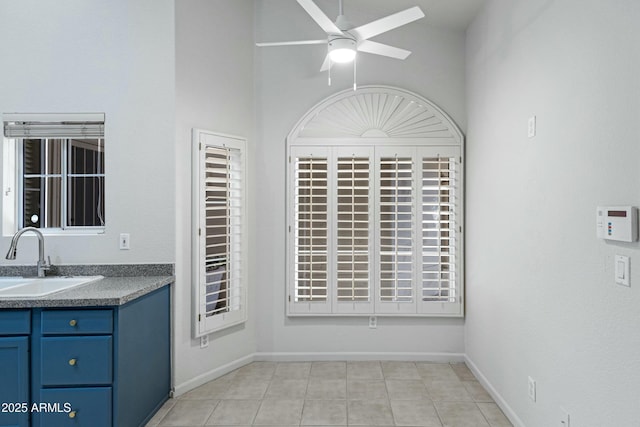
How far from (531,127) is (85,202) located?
3.24m

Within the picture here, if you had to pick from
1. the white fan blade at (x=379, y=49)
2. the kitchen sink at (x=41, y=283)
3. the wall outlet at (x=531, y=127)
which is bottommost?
the kitchen sink at (x=41, y=283)

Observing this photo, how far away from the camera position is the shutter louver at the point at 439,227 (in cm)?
381

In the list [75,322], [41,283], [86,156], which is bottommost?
[75,322]

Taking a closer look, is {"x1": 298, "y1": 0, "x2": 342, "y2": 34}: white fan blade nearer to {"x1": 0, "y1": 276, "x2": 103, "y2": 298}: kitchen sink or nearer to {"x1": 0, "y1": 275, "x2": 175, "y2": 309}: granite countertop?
{"x1": 0, "y1": 275, "x2": 175, "y2": 309}: granite countertop

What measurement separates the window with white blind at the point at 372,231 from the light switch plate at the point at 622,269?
212 cm

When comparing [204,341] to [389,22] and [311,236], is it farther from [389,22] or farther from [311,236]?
[389,22]

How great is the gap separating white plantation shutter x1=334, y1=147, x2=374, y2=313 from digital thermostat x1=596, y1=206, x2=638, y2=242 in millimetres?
2185

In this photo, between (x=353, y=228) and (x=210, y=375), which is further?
(x=353, y=228)

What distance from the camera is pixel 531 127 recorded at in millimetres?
2471

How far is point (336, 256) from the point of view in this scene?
3.84m

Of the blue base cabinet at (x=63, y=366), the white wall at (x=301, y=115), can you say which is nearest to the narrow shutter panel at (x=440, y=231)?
the white wall at (x=301, y=115)

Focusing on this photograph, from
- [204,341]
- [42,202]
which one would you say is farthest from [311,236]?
[42,202]

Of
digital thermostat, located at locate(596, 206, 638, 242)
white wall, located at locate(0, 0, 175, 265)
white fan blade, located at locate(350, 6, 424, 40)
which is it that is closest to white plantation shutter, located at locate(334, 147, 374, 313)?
white fan blade, located at locate(350, 6, 424, 40)

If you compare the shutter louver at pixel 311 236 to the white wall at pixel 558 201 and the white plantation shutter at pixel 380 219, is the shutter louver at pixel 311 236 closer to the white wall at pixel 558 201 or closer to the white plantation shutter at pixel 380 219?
the white plantation shutter at pixel 380 219
